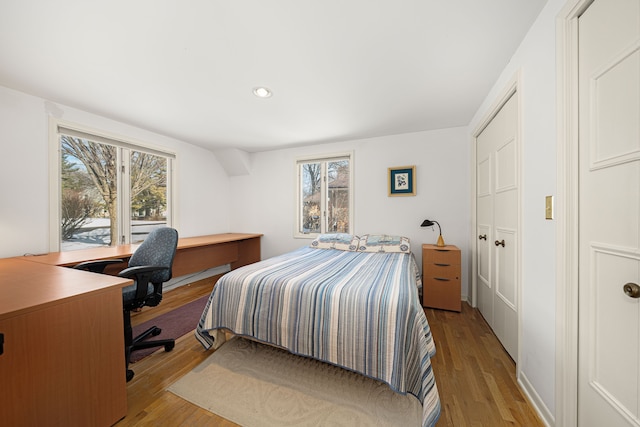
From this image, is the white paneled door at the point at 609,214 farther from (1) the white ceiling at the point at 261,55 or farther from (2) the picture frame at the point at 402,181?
(2) the picture frame at the point at 402,181

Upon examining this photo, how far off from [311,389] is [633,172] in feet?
5.97

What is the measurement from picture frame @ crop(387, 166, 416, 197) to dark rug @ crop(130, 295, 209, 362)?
9.53ft

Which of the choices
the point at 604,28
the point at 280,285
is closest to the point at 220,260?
the point at 280,285

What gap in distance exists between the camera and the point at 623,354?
800mm

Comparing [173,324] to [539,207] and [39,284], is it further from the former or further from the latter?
[539,207]

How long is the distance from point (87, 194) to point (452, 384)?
3920mm

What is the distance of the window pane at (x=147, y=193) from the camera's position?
290 centimetres

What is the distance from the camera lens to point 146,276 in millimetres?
1604

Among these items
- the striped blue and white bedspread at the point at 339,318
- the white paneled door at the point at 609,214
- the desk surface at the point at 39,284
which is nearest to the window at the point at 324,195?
the striped blue and white bedspread at the point at 339,318

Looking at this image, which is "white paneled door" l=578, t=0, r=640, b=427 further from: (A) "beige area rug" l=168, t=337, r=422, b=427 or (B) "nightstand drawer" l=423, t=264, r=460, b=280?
(B) "nightstand drawer" l=423, t=264, r=460, b=280

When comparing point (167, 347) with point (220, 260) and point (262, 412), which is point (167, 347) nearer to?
point (262, 412)

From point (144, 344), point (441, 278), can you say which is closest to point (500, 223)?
point (441, 278)

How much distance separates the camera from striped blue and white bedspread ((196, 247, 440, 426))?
1.23m

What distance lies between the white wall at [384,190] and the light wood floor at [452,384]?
1.15 m
